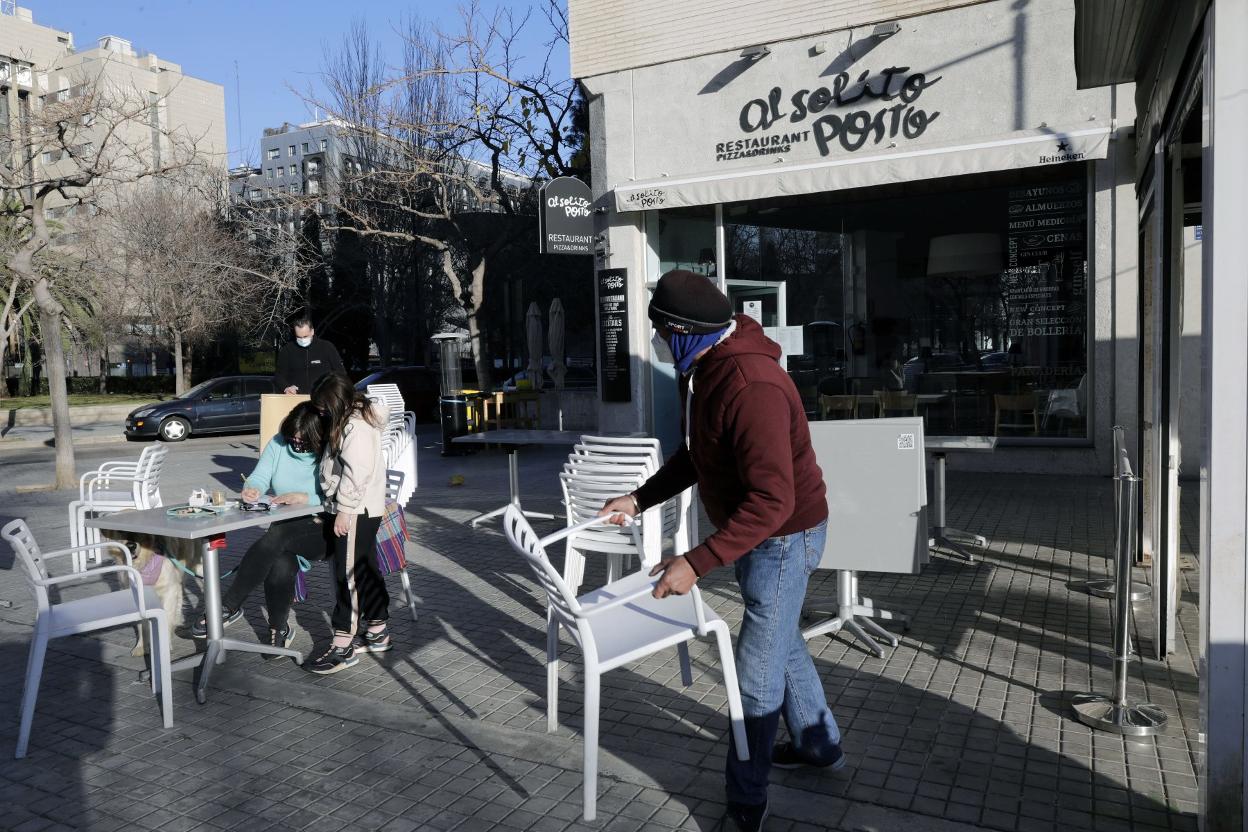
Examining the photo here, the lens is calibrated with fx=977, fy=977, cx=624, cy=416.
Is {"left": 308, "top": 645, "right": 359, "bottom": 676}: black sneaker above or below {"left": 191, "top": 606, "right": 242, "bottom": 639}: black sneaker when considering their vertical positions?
below

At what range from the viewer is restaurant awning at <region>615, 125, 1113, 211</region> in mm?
9469

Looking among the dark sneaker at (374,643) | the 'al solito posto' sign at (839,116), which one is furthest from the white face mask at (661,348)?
the 'al solito posto' sign at (839,116)

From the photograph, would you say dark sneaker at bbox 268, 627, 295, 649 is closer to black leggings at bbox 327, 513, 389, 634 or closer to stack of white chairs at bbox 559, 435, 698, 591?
black leggings at bbox 327, 513, 389, 634

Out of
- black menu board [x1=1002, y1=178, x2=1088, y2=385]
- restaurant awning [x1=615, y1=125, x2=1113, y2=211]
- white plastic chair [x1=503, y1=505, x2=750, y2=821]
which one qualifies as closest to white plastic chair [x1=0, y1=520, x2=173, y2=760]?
white plastic chair [x1=503, y1=505, x2=750, y2=821]

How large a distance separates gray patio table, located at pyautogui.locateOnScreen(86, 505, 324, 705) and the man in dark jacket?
539 centimetres

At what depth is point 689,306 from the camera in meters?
3.01

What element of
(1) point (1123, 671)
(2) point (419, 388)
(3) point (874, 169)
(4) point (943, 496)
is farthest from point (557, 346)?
(1) point (1123, 671)

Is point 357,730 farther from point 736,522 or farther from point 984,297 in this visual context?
point 984,297

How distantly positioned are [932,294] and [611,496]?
7.01m

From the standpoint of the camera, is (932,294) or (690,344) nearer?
(690,344)

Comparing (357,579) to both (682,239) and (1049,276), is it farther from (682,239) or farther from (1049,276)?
(682,239)

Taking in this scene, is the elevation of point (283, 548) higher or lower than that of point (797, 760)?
higher

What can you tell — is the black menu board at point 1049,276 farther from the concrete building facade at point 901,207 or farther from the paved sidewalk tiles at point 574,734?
the paved sidewalk tiles at point 574,734

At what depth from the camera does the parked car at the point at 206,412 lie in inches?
799
